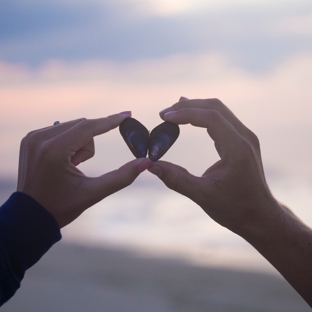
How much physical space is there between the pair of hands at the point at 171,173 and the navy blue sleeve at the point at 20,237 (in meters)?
0.07

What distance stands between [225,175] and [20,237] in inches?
50.6

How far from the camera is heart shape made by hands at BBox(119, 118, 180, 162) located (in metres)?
3.49

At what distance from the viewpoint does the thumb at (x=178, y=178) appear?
3.10 m

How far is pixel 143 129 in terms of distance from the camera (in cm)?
364

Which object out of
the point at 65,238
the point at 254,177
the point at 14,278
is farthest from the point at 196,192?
the point at 65,238

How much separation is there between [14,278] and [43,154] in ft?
2.40

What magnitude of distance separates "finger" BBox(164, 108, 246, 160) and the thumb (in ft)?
0.84

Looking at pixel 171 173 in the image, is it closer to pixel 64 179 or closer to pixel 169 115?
pixel 169 115

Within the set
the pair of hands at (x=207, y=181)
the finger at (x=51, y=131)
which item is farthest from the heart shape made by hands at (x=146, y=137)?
the finger at (x=51, y=131)

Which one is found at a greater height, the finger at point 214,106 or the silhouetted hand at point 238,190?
the finger at point 214,106

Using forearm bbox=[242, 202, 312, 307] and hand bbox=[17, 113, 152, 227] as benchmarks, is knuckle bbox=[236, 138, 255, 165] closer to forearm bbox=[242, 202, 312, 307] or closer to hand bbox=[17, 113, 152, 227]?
forearm bbox=[242, 202, 312, 307]

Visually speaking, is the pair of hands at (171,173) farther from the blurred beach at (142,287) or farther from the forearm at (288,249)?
the blurred beach at (142,287)

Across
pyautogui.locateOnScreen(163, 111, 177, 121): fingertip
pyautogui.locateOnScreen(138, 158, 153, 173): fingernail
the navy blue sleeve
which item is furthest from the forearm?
the navy blue sleeve

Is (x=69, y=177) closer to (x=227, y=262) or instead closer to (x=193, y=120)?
(x=193, y=120)
